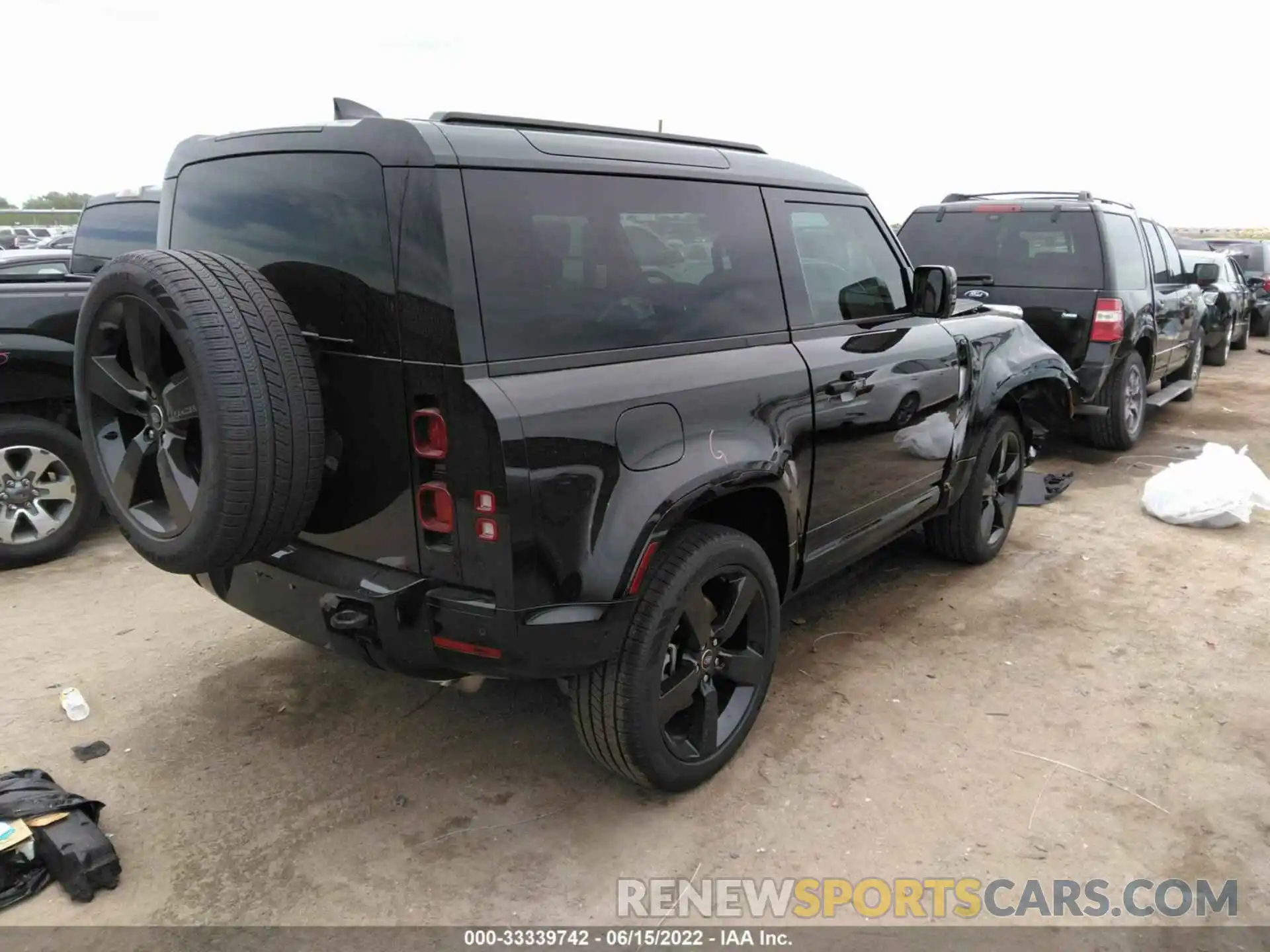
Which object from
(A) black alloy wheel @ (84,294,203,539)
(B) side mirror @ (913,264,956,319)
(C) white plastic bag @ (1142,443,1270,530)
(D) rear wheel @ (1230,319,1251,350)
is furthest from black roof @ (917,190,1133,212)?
(D) rear wheel @ (1230,319,1251,350)

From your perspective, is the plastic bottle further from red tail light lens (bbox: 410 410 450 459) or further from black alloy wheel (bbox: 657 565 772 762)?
black alloy wheel (bbox: 657 565 772 762)

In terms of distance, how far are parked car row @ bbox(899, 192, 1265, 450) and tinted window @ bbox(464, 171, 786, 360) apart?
395 centimetres

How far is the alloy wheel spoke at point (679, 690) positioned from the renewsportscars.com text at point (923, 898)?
48cm

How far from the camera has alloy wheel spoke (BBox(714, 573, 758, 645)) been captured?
118 inches

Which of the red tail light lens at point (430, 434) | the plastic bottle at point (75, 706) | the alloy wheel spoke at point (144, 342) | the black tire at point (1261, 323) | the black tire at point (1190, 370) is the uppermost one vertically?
the alloy wheel spoke at point (144, 342)

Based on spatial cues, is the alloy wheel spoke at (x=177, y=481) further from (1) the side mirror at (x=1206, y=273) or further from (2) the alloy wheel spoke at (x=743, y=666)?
(1) the side mirror at (x=1206, y=273)

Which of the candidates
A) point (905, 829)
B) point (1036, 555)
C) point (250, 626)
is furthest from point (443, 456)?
point (1036, 555)

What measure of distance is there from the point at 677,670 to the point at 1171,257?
26.0 ft

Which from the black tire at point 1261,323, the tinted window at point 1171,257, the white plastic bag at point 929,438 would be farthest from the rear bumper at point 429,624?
the black tire at point 1261,323

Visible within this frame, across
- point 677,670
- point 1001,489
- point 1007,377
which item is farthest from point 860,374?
point 1001,489

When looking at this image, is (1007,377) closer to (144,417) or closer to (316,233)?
(316,233)

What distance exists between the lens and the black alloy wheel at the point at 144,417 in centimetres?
246

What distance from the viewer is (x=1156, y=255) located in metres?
7.95

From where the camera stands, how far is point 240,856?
8.73ft
